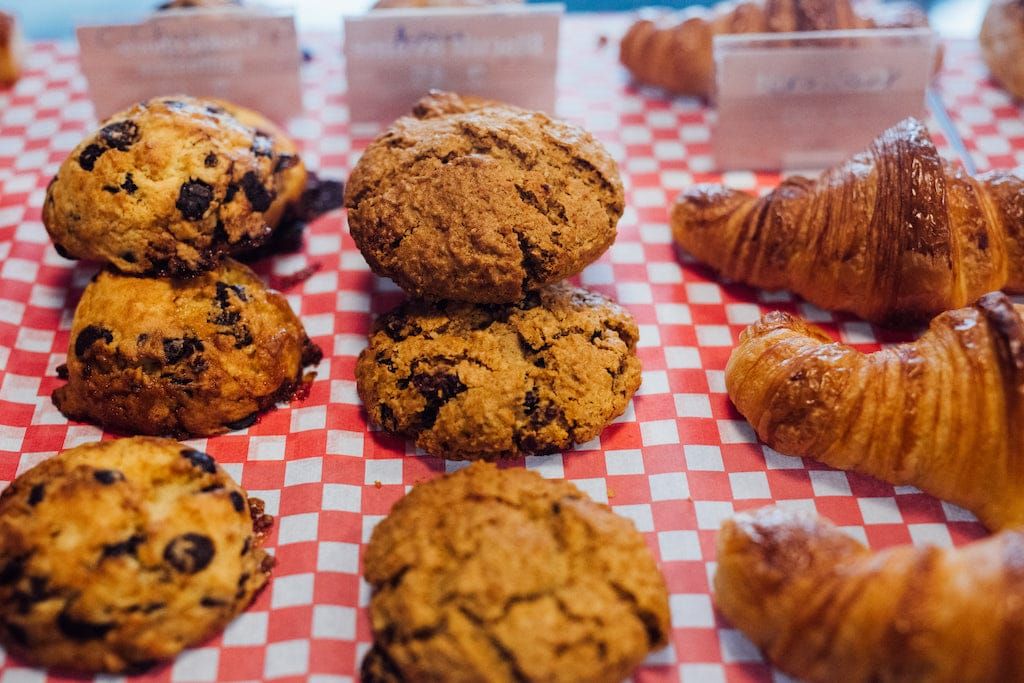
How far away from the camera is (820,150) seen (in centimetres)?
349

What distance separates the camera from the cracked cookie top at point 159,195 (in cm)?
245

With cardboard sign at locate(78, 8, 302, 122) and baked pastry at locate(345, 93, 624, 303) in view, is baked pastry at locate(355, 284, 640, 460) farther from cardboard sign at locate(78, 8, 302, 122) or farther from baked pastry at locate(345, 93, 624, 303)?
cardboard sign at locate(78, 8, 302, 122)

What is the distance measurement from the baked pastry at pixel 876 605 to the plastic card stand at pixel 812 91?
186cm

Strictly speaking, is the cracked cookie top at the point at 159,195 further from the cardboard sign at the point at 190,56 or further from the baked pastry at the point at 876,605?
the baked pastry at the point at 876,605

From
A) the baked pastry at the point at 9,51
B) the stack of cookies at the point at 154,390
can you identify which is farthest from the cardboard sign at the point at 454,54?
the baked pastry at the point at 9,51

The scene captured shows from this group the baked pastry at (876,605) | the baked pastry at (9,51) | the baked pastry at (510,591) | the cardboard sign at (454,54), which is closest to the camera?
the baked pastry at (876,605)

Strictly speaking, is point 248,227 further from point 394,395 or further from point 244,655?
point 244,655

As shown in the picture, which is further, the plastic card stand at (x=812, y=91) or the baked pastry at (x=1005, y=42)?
the baked pastry at (x=1005, y=42)

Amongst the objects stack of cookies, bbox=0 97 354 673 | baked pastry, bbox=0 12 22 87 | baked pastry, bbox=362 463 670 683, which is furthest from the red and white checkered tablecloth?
baked pastry, bbox=0 12 22 87

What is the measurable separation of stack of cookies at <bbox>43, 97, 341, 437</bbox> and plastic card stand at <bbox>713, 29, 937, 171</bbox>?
178 centimetres

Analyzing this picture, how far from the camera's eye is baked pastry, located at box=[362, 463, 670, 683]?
1.88m

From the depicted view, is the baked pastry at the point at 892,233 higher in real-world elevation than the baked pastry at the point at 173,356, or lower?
higher

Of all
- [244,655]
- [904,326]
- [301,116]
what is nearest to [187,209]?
[244,655]

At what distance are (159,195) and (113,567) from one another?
1006mm
